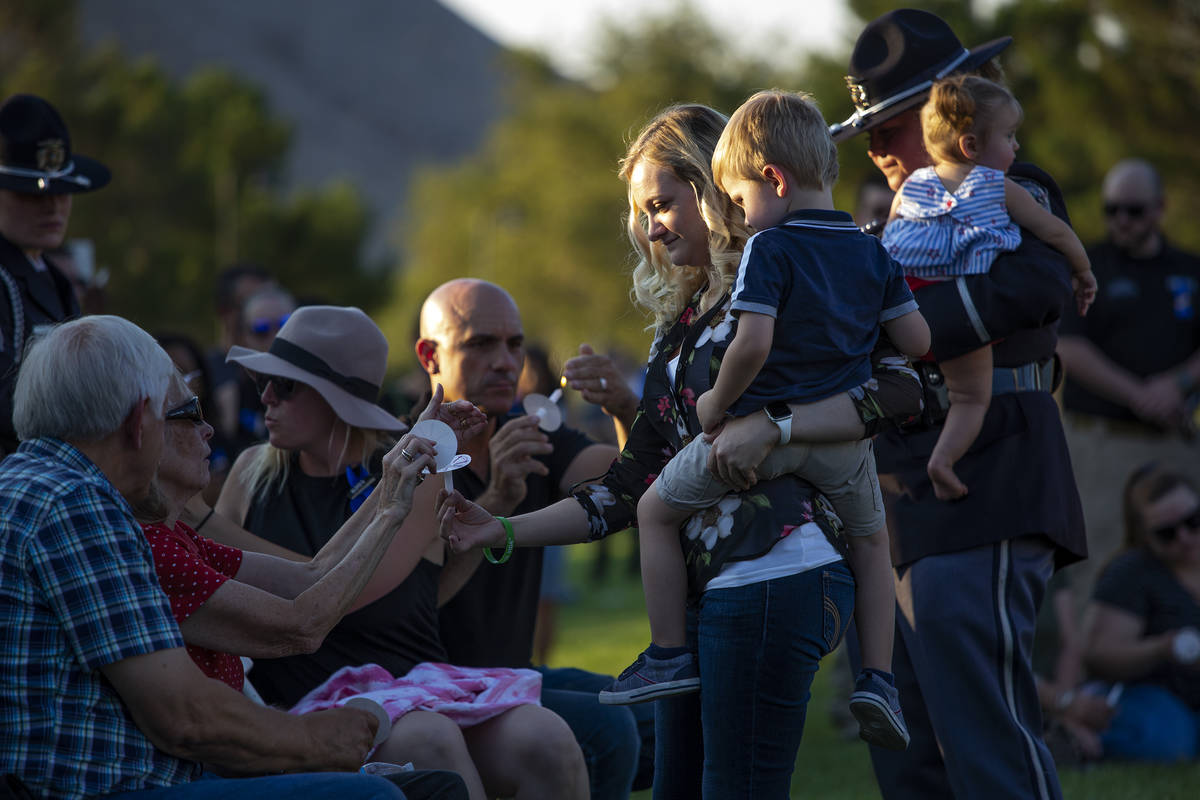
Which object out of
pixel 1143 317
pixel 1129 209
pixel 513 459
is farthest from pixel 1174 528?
pixel 513 459

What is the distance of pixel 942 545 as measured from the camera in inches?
132

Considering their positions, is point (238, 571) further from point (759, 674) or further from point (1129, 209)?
point (1129, 209)

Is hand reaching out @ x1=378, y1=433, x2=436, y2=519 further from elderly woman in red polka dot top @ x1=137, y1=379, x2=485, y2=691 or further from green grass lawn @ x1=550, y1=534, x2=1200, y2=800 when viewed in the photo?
green grass lawn @ x1=550, y1=534, x2=1200, y2=800

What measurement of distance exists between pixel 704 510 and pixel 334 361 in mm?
1518

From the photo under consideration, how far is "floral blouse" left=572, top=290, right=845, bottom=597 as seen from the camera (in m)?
2.67

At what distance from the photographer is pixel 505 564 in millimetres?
4219

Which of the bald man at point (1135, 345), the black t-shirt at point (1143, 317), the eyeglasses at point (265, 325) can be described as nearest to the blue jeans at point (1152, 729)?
the bald man at point (1135, 345)

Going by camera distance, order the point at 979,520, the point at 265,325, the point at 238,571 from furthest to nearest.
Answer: the point at 265,325, the point at 979,520, the point at 238,571

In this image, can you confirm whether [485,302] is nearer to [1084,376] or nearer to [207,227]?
[1084,376]

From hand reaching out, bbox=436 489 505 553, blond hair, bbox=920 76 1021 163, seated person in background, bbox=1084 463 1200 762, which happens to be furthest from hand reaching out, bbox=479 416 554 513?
seated person in background, bbox=1084 463 1200 762

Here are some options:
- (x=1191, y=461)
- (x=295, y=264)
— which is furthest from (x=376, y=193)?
(x=1191, y=461)

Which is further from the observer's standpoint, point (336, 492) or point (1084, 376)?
point (1084, 376)

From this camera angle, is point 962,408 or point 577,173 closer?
point 962,408

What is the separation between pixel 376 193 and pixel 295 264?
5317 inches
